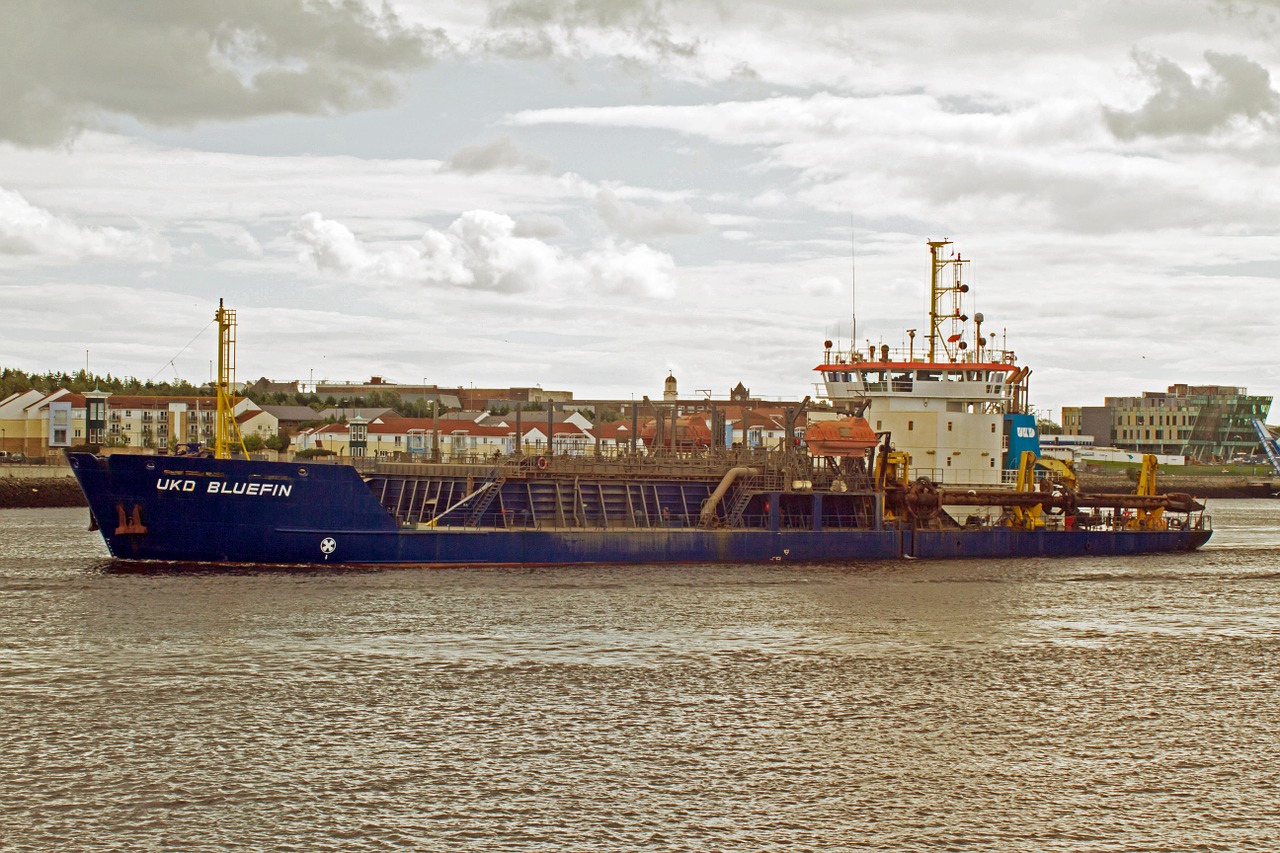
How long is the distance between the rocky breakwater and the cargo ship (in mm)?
46714

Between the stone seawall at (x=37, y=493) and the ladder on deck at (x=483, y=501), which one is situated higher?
the ladder on deck at (x=483, y=501)

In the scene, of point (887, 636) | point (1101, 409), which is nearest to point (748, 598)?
point (887, 636)

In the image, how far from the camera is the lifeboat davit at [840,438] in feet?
160

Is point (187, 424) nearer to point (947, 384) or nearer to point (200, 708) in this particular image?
point (947, 384)

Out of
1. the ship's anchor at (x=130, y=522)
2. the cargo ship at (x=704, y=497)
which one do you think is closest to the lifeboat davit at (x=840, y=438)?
the cargo ship at (x=704, y=497)

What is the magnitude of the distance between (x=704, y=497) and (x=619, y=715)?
77.1ft

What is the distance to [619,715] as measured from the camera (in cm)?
2498

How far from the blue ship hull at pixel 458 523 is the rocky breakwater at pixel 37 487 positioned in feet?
175

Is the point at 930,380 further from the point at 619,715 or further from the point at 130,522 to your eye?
the point at 619,715

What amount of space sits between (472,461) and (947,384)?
63.7 ft

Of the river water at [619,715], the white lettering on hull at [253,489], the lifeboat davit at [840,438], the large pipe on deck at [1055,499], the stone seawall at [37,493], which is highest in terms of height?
the lifeboat davit at [840,438]

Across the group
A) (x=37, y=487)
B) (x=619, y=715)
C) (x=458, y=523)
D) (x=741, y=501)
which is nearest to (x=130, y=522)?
(x=458, y=523)

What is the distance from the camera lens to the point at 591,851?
715 inches

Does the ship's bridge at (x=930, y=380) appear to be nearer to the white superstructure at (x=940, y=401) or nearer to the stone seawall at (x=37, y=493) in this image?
the white superstructure at (x=940, y=401)
